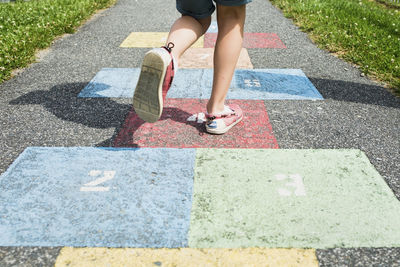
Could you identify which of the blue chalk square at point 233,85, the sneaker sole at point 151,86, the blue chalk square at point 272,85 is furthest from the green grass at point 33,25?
the blue chalk square at point 272,85

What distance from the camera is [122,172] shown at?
2229 millimetres

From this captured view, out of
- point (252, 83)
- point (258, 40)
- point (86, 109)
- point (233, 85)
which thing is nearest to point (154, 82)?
point (86, 109)

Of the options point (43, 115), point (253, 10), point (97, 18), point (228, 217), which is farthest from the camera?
point (253, 10)

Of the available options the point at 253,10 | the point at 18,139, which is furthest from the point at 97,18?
the point at 18,139

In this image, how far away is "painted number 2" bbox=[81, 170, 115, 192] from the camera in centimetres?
208

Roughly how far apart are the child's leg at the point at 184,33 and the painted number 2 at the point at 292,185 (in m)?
0.98

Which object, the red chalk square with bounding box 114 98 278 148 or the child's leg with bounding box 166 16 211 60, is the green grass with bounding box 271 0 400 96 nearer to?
the red chalk square with bounding box 114 98 278 148

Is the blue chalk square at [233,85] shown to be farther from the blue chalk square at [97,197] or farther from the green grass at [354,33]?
the blue chalk square at [97,197]

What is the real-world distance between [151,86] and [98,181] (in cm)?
64

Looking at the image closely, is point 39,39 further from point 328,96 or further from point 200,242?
point 200,242

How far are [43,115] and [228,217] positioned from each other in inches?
75.4

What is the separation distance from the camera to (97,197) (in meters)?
2.01

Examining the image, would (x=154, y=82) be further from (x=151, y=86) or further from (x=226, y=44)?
(x=226, y=44)

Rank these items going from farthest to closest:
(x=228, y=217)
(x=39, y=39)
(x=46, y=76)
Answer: (x=39, y=39)
(x=46, y=76)
(x=228, y=217)
